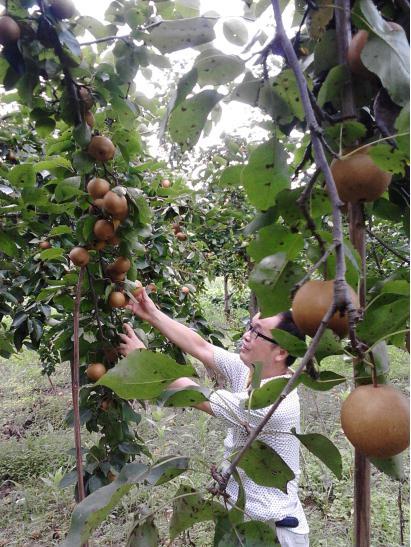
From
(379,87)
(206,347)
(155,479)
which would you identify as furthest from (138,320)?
(379,87)

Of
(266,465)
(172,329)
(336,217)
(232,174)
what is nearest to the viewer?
(336,217)

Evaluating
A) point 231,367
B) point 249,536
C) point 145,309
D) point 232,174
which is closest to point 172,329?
point 145,309

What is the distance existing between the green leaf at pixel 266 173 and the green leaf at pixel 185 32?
8.1 inches

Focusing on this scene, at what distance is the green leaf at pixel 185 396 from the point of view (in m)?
0.57

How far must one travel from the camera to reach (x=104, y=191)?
3.92 feet

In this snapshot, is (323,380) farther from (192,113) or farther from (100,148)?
(100,148)

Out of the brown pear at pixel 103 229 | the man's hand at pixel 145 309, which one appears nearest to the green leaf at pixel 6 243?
the brown pear at pixel 103 229

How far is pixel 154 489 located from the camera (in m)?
2.94

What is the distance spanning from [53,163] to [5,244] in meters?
0.32

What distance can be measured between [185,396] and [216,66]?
1.49 ft

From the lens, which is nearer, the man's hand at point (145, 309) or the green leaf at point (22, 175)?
the green leaf at point (22, 175)

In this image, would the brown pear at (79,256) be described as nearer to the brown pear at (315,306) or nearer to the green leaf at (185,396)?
the green leaf at (185,396)

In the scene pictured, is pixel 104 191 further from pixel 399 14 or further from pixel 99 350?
pixel 399 14

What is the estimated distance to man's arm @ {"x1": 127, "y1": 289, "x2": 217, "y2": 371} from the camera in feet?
6.30
